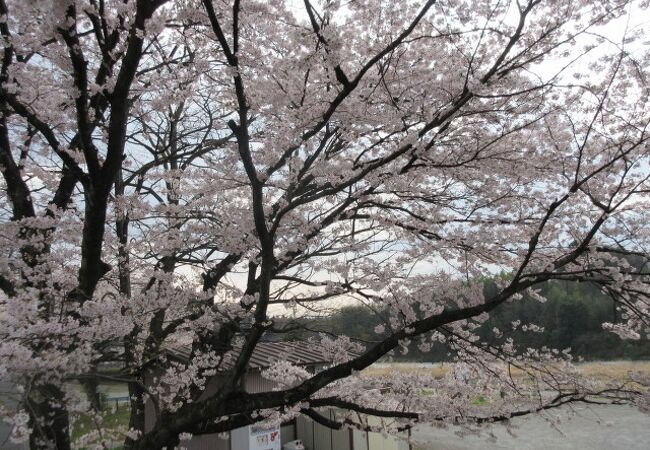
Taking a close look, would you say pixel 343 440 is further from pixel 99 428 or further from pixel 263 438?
pixel 99 428

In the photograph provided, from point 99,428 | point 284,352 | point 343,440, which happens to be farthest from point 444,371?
point 99,428

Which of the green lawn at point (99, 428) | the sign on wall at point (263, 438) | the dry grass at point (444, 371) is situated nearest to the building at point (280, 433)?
the sign on wall at point (263, 438)

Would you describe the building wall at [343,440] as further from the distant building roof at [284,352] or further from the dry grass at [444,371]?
the dry grass at [444,371]

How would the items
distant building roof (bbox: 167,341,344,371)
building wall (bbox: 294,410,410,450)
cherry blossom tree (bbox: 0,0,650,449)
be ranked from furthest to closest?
building wall (bbox: 294,410,410,450) → distant building roof (bbox: 167,341,344,371) → cherry blossom tree (bbox: 0,0,650,449)

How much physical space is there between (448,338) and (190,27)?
4.10 meters

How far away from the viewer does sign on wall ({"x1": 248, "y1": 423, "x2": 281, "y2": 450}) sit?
8.88 meters

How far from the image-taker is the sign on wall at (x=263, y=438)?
8.88 m

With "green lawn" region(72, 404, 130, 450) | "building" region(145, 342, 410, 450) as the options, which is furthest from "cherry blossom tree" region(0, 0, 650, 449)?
"building" region(145, 342, 410, 450)

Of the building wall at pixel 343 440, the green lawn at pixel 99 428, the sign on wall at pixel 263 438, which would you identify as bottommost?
the building wall at pixel 343 440

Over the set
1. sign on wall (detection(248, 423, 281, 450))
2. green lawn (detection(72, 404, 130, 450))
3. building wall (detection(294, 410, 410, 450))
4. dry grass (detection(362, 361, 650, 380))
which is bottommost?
building wall (detection(294, 410, 410, 450))

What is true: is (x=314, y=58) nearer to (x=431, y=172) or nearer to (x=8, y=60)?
(x=431, y=172)

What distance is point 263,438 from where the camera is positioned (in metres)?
9.12

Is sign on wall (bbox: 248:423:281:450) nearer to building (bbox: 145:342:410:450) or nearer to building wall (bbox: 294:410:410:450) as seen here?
building (bbox: 145:342:410:450)

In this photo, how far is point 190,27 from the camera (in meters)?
4.27
